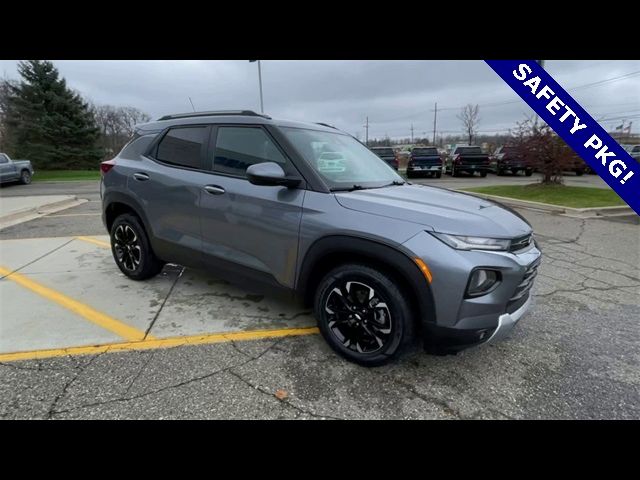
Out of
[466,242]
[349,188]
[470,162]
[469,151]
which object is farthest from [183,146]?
[469,151]

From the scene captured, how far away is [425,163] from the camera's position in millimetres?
21453

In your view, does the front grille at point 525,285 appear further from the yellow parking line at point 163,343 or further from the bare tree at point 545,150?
the bare tree at point 545,150

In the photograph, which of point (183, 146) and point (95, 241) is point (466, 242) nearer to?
point (183, 146)

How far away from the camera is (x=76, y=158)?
103 ft

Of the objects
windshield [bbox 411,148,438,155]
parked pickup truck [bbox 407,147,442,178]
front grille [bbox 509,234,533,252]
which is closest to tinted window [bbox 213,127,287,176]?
front grille [bbox 509,234,533,252]

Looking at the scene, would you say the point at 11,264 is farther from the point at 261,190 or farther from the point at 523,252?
the point at 523,252

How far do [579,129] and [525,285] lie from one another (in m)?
1.50

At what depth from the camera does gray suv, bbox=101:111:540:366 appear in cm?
228

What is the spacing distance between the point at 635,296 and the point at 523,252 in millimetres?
2849

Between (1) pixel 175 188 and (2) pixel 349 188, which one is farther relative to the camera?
(1) pixel 175 188

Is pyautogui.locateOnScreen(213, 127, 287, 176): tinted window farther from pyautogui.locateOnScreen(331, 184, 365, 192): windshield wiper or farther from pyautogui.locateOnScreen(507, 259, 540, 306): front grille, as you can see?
pyautogui.locateOnScreen(507, 259, 540, 306): front grille

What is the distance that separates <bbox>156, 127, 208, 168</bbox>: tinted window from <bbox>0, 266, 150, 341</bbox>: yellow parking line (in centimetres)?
163

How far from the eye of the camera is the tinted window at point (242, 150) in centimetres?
304

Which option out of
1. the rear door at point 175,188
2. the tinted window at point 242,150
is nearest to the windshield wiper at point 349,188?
the tinted window at point 242,150
